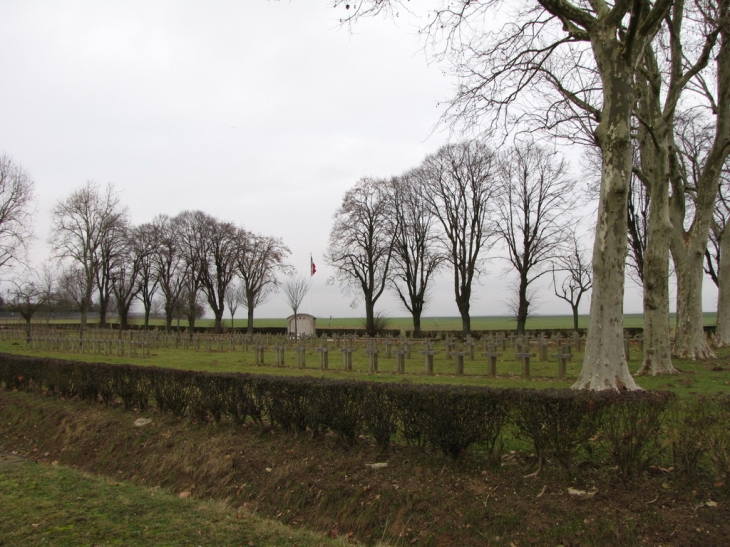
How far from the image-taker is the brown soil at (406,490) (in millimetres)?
4465

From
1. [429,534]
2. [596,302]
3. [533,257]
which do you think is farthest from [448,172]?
[429,534]

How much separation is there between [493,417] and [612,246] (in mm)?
4431

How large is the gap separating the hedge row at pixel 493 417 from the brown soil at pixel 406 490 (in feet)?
0.71

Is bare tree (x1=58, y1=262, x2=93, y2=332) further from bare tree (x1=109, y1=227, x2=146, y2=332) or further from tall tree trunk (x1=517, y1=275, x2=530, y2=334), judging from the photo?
tall tree trunk (x1=517, y1=275, x2=530, y2=334)

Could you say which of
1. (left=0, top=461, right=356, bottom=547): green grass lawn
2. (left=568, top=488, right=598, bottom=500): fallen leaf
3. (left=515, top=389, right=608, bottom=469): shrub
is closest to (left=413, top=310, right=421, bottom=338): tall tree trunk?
(left=515, top=389, right=608, bottom=469): shrub

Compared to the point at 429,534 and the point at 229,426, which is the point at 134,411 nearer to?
the point at 229,426

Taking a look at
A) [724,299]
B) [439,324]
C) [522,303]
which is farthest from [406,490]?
[439,324]

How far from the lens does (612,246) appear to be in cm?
838

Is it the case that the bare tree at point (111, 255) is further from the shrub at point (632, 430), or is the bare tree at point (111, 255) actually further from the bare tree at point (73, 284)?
the shrub at point (632, 430)

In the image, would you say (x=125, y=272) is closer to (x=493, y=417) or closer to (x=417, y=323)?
(x=417, y=323)

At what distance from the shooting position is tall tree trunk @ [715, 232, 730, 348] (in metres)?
21.3

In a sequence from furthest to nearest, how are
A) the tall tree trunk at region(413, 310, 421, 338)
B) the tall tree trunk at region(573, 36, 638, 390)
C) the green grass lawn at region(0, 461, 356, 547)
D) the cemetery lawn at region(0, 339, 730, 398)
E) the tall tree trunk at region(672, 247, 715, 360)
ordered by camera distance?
the tall tree trunk at region(413, 310, 421, 338) → the tall tree trunk at region(672, 247, 715, 360) → the cemetery lawn at region(0, 339, 730, 398) → the tall tree trunk at region(573, 36, 638, 390) → the green grass lawn at region(0, 461, 356, 547)

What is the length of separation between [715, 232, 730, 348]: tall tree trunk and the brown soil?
67.5 feet

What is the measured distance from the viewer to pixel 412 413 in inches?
239
